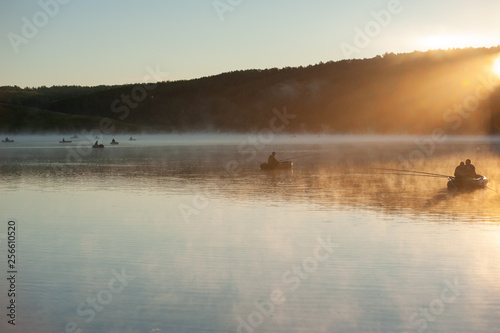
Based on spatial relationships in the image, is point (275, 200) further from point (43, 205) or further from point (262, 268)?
point (262, 268)

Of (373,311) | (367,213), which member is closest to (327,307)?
(373,311)

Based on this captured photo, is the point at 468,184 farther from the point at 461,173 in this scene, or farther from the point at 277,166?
the point at 277,166

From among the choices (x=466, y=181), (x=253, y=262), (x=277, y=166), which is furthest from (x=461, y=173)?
(x=253, y=262)

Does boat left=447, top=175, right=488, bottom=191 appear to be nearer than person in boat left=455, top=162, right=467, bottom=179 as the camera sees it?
Yes

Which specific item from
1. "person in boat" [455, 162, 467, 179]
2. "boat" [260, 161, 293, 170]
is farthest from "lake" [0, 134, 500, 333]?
"boat" [260, 161, 293, 170]

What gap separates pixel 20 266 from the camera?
66.6 feet
